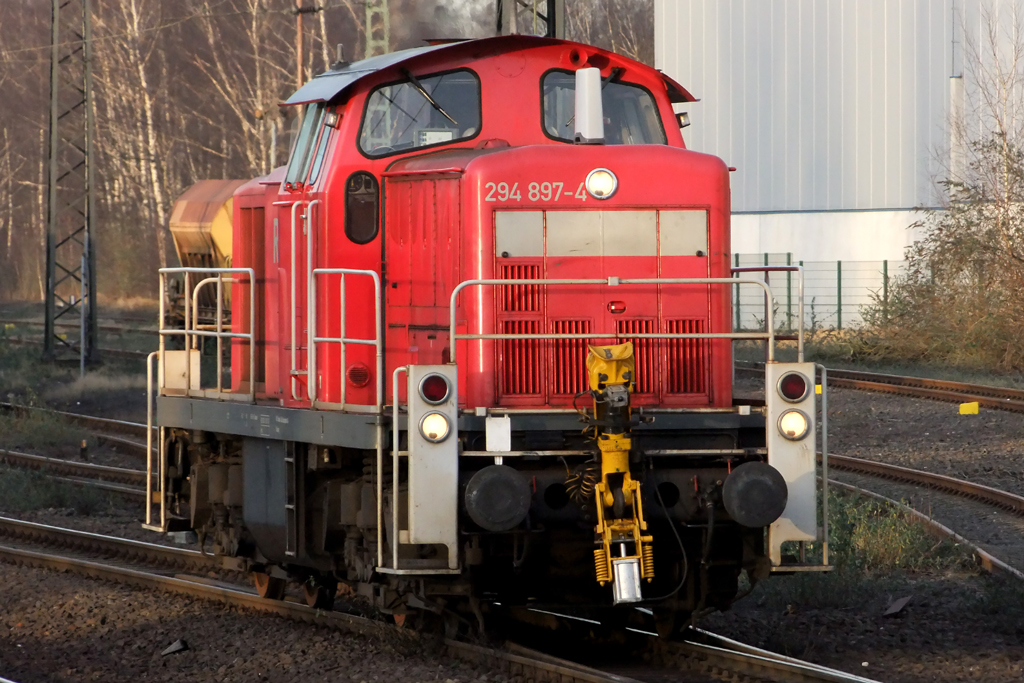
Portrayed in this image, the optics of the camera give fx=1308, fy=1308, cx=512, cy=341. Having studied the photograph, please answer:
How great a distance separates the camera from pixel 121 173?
43562mm

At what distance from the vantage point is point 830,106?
29812 mm

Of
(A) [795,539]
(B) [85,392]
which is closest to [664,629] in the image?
(A) [795,539]

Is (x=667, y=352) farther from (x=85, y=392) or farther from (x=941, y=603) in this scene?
(x=85, y=392)

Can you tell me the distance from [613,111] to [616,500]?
7.73 ft

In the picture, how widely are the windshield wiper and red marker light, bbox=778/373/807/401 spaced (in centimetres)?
217

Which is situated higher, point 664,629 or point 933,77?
point 933,77

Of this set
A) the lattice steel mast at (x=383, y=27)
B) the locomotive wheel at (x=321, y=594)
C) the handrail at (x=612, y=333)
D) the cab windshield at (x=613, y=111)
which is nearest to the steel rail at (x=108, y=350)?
the lattice steel mast at (x=383, y=27)

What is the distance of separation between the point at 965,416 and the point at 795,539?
1069 centimetres

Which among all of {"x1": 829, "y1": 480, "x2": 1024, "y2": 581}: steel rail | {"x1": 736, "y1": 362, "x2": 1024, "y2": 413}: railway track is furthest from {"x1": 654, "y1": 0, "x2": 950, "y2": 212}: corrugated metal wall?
{"x1": 829, "y1": 480, "x2": 1024, "y2": 581}: steel rail

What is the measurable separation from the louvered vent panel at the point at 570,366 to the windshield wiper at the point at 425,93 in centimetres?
127

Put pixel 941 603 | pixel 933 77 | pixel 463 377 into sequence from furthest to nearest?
pixel 933 77 → pixel 941 603 → pixel 463 377

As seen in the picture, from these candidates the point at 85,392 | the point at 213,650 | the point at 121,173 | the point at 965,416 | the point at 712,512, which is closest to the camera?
the point at 712,512

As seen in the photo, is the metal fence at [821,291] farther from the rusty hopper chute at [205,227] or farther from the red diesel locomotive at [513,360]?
the red diesel locomotive at [513,360]

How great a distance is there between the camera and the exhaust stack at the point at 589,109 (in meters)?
6.32
